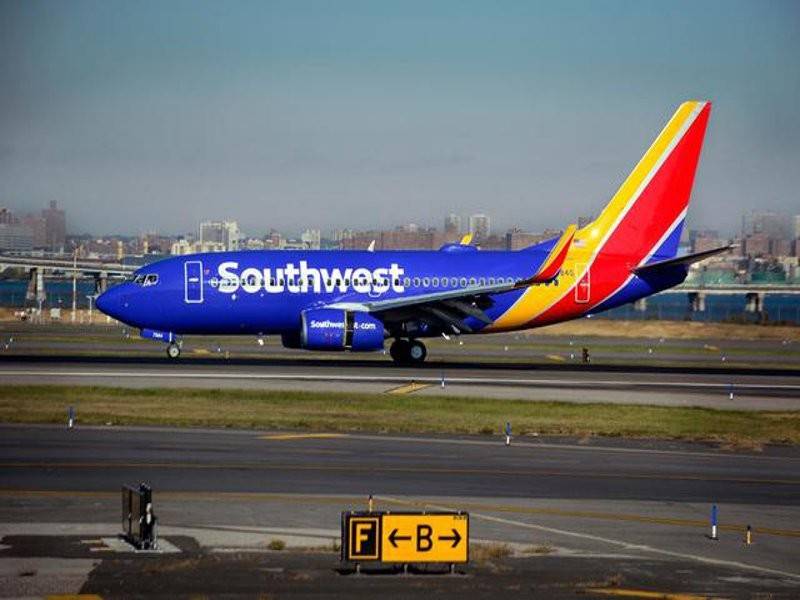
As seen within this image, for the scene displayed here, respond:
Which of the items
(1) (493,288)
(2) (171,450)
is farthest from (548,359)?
(2) (171,450)

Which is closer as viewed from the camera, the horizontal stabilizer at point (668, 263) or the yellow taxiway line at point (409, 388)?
the yellow taxiway line at point (409, 388)

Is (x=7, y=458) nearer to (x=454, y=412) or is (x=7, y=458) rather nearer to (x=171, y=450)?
(x=171, y=450)

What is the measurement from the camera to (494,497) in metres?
28.9

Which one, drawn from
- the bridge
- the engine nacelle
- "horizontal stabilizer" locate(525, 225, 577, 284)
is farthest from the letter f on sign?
the bridge

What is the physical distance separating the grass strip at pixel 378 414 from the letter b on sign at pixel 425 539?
59.1 ft

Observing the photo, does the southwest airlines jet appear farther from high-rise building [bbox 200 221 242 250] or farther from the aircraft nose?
high-rise building [bbox 200 221 242 250]

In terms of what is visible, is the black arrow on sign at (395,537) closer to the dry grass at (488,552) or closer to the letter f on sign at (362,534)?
the letter f on sign at (362,534)

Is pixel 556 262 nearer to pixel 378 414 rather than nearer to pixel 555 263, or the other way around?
pixel 555 263

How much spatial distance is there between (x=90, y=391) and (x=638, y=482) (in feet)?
73.6

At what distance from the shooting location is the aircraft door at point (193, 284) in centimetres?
5944

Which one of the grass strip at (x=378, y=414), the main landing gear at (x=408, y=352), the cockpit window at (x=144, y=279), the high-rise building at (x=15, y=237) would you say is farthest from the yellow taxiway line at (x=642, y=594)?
the high-rise building at (x=15, y=237)

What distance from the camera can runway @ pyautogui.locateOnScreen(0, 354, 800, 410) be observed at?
4919 cm

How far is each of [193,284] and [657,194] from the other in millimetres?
22726

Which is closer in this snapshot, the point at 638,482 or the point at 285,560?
the point at 285,560
